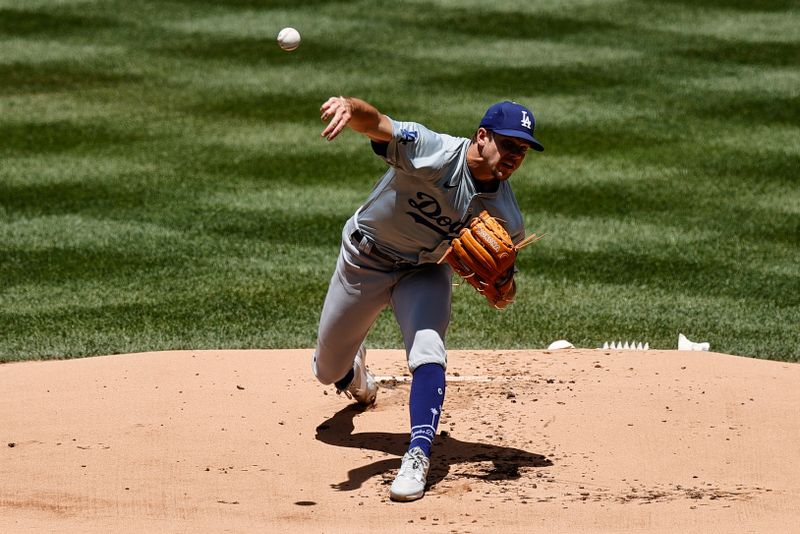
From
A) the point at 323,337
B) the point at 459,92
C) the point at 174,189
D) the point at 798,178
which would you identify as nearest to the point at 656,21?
the point at 459,92

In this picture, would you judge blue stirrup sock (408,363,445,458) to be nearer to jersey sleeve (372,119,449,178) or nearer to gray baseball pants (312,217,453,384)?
gray baseball pants (312,217,453,384)

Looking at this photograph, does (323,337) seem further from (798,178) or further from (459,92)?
(459,92)

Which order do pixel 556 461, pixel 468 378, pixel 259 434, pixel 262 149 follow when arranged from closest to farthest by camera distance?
pixel 556 461
pixel 259 434
pixel 468 378
pixel 262 149

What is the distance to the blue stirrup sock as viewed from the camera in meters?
5.30

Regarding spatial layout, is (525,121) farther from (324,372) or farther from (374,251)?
(324,372)

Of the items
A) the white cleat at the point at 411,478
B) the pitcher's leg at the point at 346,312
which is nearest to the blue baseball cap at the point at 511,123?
the pitcher's leg at the point at 346,312

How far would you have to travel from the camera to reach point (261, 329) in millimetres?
8289

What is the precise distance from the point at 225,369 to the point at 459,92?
7.74 meters

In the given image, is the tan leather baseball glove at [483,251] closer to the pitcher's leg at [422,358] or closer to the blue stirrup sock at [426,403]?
the pitcher's leg at [422,358]

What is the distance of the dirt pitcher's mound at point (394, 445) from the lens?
16.2ft

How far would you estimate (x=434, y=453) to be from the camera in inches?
230

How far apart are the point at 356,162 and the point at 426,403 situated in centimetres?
697

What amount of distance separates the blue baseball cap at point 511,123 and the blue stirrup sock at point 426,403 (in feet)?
3.50

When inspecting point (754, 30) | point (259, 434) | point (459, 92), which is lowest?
point (259, 434)
